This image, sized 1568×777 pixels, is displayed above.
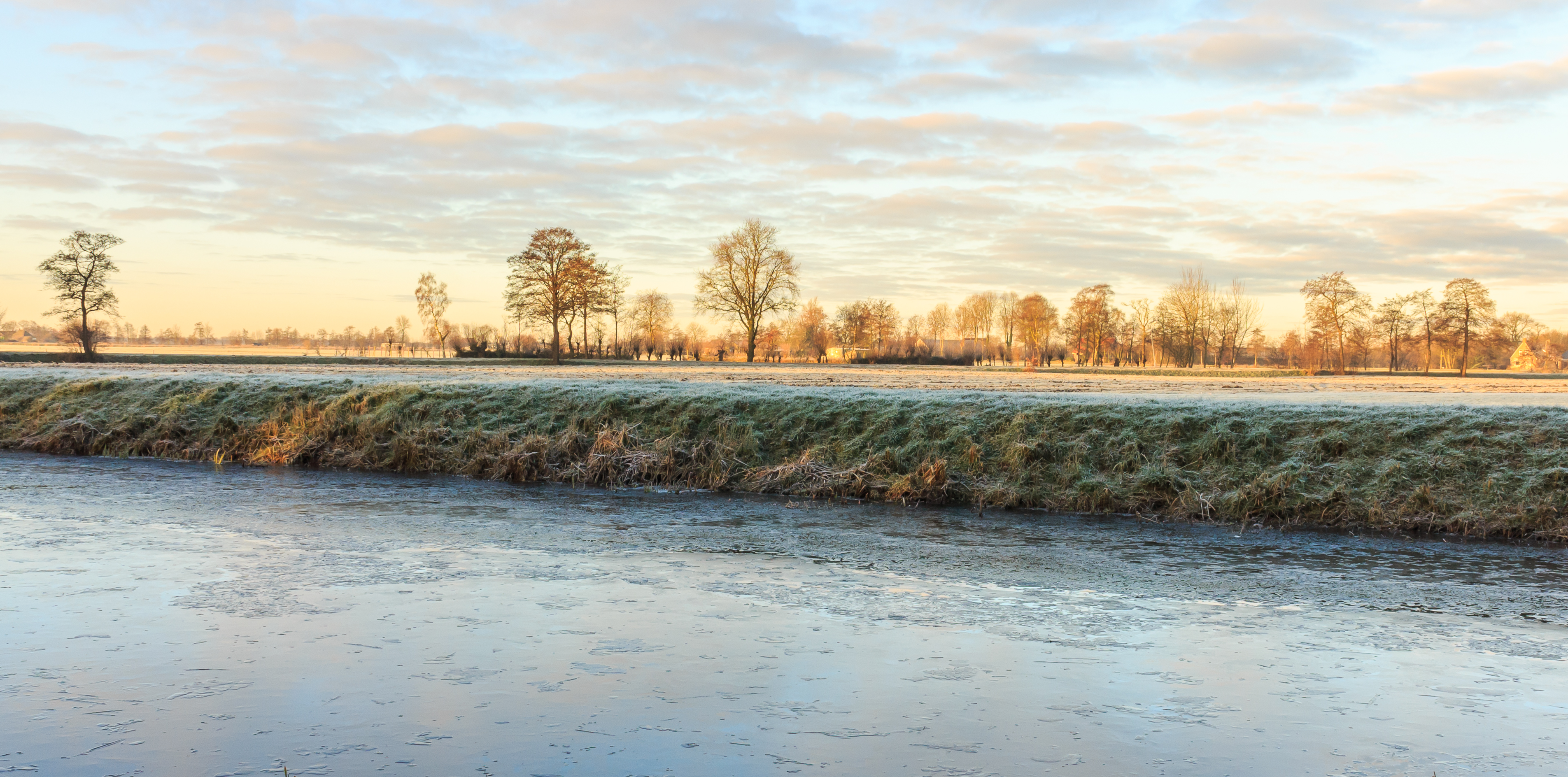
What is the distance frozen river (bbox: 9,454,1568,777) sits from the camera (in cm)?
544

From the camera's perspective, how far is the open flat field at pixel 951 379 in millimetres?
25906

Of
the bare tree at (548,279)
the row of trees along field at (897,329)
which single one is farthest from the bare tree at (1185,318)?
the bare tree at (548,279)

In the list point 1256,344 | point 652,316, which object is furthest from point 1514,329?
point 652,316

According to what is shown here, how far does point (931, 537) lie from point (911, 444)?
4759 mm

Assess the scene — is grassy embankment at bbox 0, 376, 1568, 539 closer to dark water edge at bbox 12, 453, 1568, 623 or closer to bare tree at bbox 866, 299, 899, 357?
dark water edge at bbox 12, 453, 1568, 623

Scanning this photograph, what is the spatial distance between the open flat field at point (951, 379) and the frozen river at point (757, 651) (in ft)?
37.2

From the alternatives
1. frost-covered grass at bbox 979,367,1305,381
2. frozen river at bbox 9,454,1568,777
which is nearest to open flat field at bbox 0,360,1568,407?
frost-covered grass at bbox 979,367,1305,381

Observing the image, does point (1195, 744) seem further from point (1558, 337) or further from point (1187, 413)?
point (1558, 337)

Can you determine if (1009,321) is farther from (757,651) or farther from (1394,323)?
(757,651)

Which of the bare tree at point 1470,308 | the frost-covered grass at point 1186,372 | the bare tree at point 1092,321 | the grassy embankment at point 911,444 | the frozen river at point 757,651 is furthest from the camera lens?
the bare tree at point 1092,321

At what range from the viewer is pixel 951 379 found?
1566 inches

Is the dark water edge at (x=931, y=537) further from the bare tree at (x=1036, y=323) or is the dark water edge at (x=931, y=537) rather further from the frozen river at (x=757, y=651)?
the bare tree at (x=1036, y=323)

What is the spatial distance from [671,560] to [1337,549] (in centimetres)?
820

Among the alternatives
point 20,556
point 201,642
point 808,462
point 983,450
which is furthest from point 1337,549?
point 20,556
